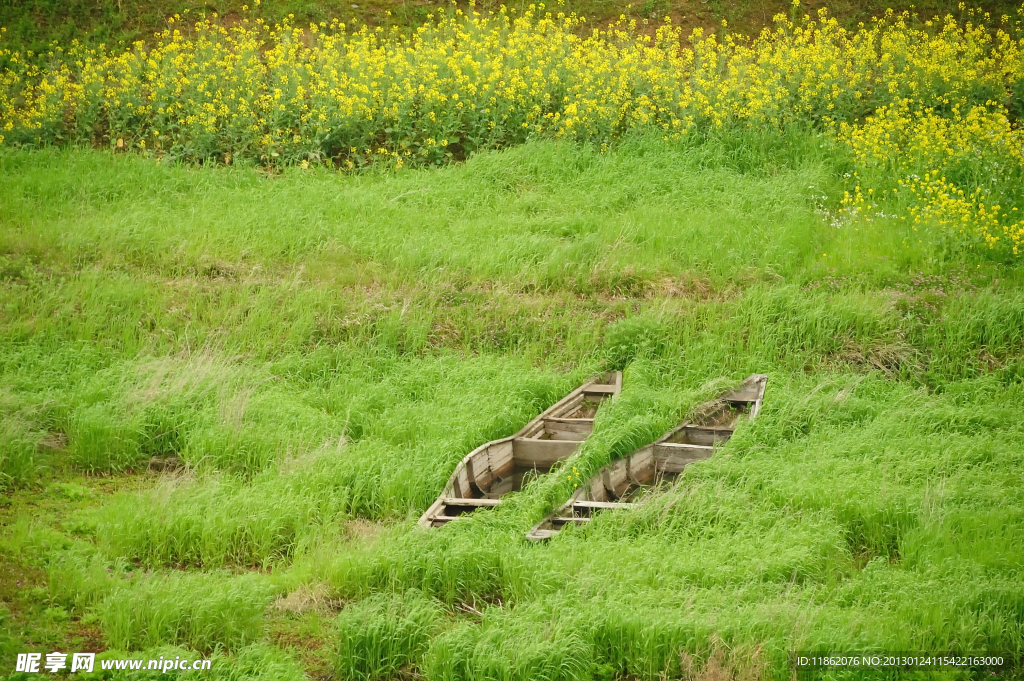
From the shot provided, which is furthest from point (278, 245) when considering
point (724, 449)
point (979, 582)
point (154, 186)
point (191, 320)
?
point (979, 582)

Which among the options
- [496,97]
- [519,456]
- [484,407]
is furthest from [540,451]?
[496,97]

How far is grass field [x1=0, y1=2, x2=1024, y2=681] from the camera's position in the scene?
6570 millimetres

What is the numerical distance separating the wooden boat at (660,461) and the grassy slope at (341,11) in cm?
1140

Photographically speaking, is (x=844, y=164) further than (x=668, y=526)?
Yes

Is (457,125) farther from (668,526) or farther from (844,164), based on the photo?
(668,526)

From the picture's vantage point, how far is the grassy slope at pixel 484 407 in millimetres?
6488

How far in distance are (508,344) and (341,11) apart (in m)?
10.9

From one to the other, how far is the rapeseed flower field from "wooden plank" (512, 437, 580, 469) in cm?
695

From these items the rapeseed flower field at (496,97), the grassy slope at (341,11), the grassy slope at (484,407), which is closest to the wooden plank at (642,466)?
the grassy slope at (484,407)

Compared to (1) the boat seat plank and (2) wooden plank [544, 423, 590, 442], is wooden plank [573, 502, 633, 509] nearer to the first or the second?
(1) the boat seat plank

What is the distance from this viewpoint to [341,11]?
63.7 ft

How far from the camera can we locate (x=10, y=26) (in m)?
18.1

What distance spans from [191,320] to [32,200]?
411 centimetres

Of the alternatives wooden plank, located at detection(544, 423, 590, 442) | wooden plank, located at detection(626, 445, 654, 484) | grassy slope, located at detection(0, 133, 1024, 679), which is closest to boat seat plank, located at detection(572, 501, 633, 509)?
grassy slope, located at detection(0, 133, 1024, 679)
